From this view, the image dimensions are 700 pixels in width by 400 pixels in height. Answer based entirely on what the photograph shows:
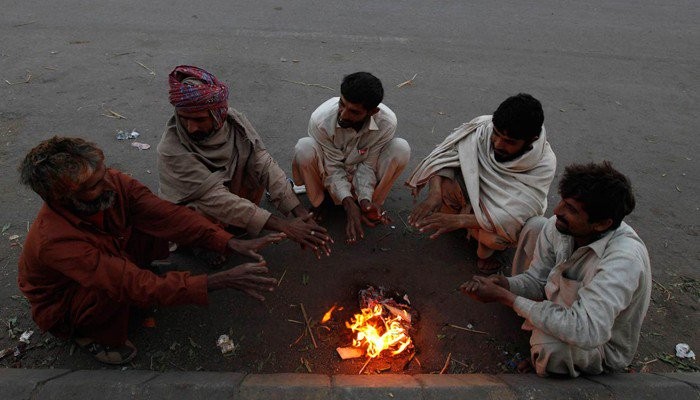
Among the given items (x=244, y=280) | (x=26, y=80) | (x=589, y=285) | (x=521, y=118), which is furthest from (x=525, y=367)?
(x=26, y=80)

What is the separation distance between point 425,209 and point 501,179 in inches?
24.3

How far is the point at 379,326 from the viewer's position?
333 centimetres

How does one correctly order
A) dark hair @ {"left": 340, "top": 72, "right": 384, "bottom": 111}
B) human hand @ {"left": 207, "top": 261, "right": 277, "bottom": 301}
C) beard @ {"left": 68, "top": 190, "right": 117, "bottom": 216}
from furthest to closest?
dark hair @ {"left": 340, "top": 72, "right": 384, "bottom": 111} → human hand @ {"left": 207, "top": 261, "right": 277, "bottom": 301} → beard @ {"left": 68, "top": 190, "right": 117, "bottom": 216}

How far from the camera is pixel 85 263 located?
2539 millimetres

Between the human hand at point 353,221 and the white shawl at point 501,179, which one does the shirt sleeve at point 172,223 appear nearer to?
the human hand at point 353,221

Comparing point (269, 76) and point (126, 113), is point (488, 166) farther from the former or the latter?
point (126, 113)

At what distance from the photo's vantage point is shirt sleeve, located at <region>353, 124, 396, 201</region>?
4000mm

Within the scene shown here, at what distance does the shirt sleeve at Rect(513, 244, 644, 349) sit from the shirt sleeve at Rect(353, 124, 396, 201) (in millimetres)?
1887

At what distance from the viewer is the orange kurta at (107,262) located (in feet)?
8.30

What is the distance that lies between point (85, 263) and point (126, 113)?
3.28 m

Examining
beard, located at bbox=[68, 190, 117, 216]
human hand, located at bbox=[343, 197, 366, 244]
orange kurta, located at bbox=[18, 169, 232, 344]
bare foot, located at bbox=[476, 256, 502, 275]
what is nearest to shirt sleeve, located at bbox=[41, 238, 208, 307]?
orange kurta, located at bbox=[18, 169, 232, 344]

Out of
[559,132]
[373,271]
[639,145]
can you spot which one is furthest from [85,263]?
[639,145]

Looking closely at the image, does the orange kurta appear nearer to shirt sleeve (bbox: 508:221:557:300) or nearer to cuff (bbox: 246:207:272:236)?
cuff (bbox: 246:207:272:236)

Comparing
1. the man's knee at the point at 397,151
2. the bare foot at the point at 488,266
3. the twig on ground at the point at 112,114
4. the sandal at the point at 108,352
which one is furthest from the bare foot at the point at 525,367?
the twig on ground at the point at 112,114
